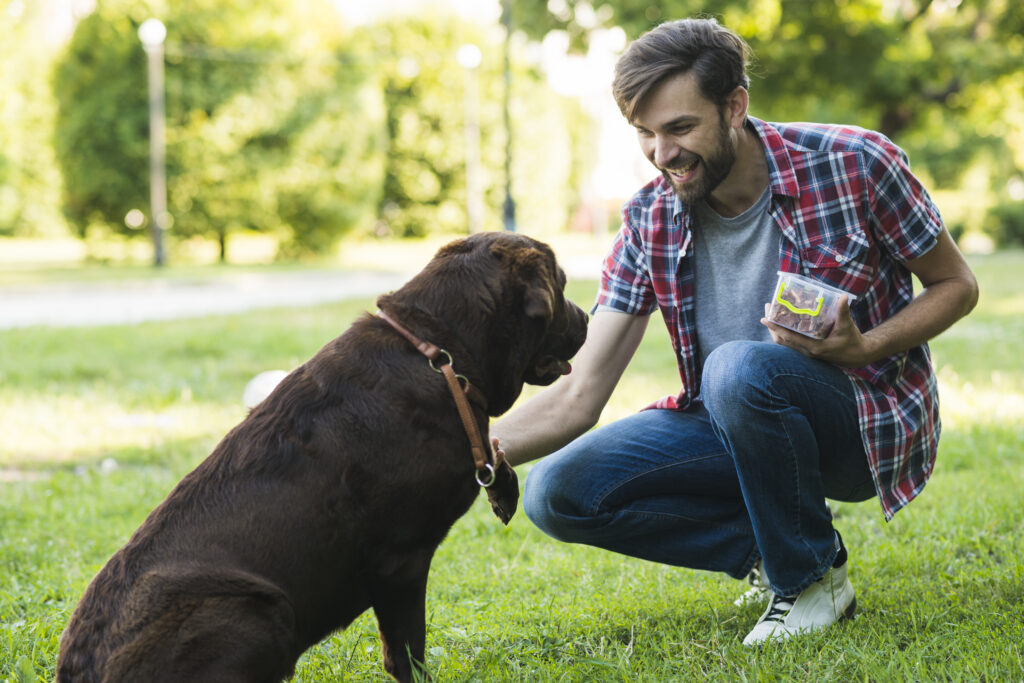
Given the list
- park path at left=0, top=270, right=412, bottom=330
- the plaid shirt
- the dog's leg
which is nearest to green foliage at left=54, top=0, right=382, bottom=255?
park path at left=0, top=270, right=412, bottom=330

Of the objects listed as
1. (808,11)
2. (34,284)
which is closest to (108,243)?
(34,284)

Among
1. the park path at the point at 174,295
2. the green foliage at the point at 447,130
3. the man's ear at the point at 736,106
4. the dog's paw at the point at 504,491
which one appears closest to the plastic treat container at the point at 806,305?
the man's ear at the point at 736,106

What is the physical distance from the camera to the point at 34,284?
18469 millimetres

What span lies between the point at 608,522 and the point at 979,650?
1163 mm

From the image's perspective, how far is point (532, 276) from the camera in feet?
9.00

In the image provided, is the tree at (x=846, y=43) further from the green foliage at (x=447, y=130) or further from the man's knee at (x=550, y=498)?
the green foliage at (x=447, y=130)

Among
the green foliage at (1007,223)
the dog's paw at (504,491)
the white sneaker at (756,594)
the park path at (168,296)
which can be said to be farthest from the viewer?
the green foliage at (1007,223)

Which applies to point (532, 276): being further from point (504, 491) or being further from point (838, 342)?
point (838, 342)

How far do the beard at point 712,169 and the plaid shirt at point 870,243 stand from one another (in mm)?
92

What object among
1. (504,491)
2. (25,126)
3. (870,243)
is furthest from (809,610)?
(25,126)

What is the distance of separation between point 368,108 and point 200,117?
222 inches

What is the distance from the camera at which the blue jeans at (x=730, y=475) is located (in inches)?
116

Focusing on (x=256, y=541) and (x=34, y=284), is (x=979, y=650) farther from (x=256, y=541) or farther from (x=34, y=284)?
(x=34, y=284)

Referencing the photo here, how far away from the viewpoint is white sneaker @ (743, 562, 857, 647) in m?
3.03
